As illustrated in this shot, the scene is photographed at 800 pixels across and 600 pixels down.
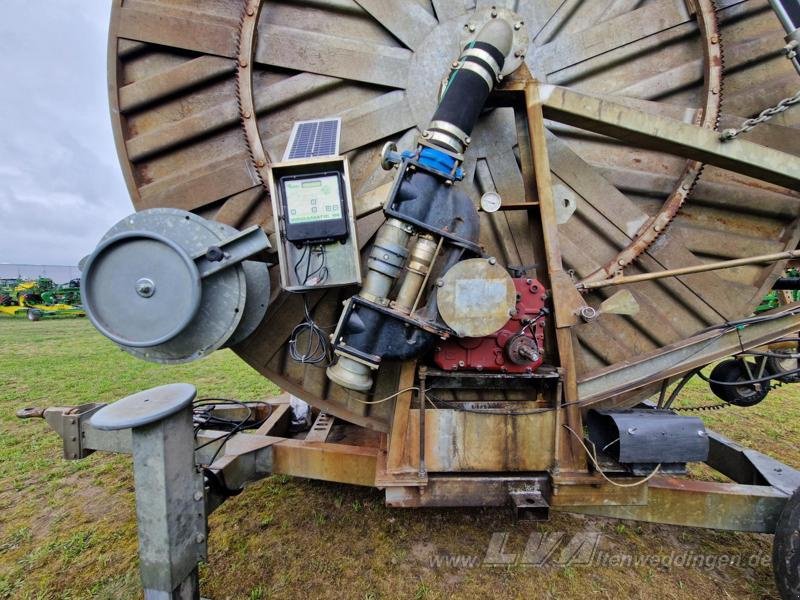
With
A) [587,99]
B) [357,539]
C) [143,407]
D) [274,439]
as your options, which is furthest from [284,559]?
[587,99]

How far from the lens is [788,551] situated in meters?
2.01

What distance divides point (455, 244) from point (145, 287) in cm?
157

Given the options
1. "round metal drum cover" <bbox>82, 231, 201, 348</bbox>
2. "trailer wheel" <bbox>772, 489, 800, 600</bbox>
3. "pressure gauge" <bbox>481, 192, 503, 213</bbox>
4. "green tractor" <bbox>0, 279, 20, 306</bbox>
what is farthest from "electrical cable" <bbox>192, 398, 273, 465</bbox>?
"green tractor" <bbox>0, 279, 20, 306</bbox>

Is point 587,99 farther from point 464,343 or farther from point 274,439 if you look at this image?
point 274,439

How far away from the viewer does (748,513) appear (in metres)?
2.21

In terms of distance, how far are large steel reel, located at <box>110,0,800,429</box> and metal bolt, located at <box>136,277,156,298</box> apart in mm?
612

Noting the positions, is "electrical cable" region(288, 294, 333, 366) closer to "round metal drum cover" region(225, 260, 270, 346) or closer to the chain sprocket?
"round metal drum cover" region(225, 260, 270, 346)

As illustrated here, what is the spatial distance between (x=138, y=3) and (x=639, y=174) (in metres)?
3.26

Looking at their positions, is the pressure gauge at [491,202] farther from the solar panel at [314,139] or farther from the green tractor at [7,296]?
the green tractor at [7,296]

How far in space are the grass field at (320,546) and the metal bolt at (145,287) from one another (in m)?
1.83

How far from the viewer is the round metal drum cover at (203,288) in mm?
1987

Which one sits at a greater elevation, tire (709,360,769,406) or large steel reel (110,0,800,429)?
large steel reel (110,0,800,429)

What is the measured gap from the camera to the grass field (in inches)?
92.9

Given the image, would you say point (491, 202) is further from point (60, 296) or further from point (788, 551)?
point (60, 296)
